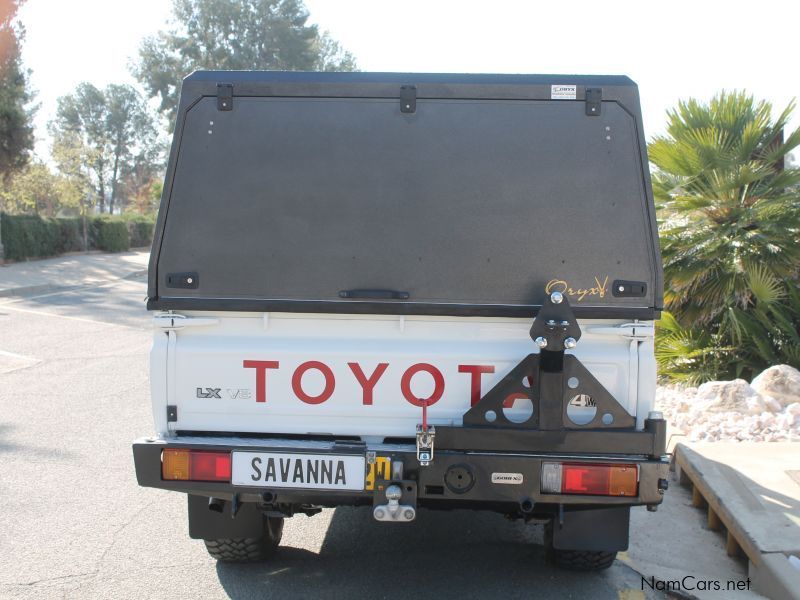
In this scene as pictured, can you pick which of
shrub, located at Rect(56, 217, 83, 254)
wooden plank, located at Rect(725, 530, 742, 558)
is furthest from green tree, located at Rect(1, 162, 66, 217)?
wooden plank, located at Rect(725, 530, 742, 558)

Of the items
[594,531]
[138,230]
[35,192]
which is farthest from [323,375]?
[35,192]

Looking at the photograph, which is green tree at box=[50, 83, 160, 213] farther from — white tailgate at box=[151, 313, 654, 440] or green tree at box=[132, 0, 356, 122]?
white tailgate at box=[151, 313, 654, 440]

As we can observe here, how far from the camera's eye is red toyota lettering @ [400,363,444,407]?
136 inches

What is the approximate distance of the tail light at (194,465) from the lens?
3.42m

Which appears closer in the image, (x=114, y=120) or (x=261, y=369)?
(x=261, y=369)

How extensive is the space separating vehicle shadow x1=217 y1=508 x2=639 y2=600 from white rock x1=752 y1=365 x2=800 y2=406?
3.44 m

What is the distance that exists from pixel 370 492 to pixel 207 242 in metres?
1.29

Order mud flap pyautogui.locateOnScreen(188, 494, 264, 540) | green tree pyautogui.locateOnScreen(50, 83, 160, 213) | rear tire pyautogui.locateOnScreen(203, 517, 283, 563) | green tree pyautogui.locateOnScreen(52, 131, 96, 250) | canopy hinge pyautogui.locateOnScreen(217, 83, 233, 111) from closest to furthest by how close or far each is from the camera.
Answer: canopy hinge pyautogui.locateOnScreen(217, 83, 233, 111), mud flap pyautogui.locateOnScreen(188, 494, 264, 540), rear tire pyautogui.locateOnScreen(203, 517, 283, 563), green tree pyautogui.locateOnScreen(52, 131, 96, 250), green tree pyautogui.locateOnScreen(50, 83, 160, 213)

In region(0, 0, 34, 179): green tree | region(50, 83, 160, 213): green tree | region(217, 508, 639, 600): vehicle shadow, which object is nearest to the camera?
region(217, 508, 639, 600): vehicle shadow

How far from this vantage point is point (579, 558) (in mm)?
4102

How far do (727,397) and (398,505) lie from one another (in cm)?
474

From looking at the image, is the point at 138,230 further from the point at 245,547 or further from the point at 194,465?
the point at 194,465

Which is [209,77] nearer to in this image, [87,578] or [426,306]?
[426,306]

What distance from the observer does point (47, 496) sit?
5.27 meters
